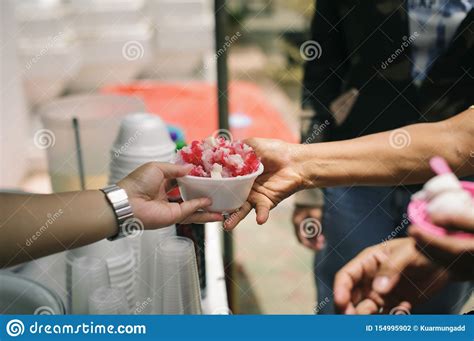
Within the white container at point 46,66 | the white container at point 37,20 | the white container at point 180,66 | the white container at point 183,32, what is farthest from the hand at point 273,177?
the white container at point 180,66

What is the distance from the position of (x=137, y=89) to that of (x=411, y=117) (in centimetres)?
138

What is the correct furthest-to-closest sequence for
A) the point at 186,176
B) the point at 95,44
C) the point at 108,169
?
the point at 95,44, the point at 108,169, the point at 186,176

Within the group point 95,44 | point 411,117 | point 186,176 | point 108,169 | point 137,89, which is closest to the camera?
point 186,176

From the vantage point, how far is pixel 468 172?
0.91 meters

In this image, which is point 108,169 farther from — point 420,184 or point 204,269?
point 420,184

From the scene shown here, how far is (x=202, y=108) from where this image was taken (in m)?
1.98

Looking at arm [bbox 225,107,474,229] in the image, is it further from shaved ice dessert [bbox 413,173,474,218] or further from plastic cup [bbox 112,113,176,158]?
plastic cup [bbox 112,113,176,158]

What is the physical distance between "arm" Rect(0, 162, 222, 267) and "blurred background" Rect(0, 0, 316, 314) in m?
0.18

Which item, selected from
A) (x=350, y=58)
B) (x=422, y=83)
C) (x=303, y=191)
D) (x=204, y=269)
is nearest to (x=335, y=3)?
(x=350, y=58)

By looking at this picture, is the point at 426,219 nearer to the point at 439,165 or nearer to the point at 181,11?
the point at 439,165

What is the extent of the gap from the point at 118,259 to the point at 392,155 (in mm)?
584

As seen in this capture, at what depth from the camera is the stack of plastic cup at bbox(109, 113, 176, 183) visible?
3.21 ft

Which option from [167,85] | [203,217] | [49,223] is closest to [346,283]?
[203,217]

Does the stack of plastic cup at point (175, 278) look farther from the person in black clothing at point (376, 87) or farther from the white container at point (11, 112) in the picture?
the white container at point (11, 112)
